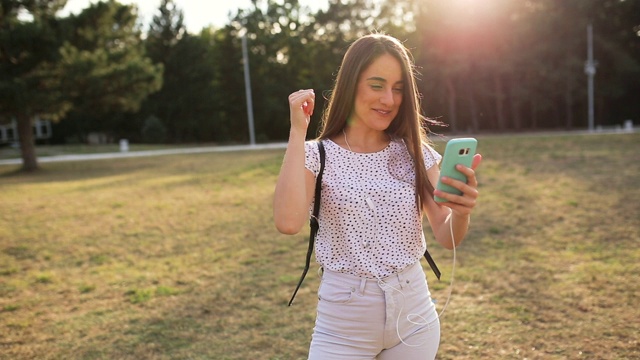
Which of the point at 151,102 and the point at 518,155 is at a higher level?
the point at 151,102

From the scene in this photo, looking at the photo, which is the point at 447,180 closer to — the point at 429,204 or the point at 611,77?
the point at 429,204

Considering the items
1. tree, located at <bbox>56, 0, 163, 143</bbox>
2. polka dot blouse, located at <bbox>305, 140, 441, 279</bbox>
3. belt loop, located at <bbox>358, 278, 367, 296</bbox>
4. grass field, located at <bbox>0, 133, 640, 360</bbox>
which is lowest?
grass field, located at <bbox>0, 133, 640, 360</bbox>

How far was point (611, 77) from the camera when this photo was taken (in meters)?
39.3

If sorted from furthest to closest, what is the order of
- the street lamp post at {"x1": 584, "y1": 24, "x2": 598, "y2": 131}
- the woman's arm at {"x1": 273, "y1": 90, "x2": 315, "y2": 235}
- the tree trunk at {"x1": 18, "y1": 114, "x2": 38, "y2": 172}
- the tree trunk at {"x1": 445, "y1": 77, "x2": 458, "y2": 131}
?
1. the tree trunk at {"x1": 445, "y1": 77, "x2": 458, "y2": 131}
2. the street lamp post at {"x1": 584, "y1": 24, "x2": 598, "y2": 131}
3. the tree trunk at {"x1": 18, "y1": 114, "x2": 38, "y2": 172}
4. the woman's arm at {"x1": 273, "y1": 90, "x2": 315, "y2": 235}

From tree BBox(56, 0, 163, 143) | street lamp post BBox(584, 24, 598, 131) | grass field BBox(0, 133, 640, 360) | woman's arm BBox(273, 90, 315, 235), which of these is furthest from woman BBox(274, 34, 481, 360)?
street lamp post BBox(584, 24, 598, 131)

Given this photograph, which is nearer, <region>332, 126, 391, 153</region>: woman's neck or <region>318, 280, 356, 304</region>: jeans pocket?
<region>318, 280, 356, 304</region>: jeans pocket

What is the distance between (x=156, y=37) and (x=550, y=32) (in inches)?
1102

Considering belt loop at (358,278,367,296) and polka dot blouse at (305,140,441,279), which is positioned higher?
polka dot blouse at (305,140,441,279)

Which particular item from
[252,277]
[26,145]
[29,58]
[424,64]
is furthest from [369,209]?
[424,64]

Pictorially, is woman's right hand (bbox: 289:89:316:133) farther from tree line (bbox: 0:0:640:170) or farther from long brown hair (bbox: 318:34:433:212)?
tree line (bbox: 0:0:640:170)

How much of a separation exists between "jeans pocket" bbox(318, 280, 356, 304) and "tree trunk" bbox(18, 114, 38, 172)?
68.7ft

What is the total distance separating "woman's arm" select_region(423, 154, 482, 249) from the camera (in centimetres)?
178

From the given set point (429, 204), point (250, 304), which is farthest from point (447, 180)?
point (250, 304)

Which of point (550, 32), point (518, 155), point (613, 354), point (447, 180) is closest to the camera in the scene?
point (447, 180)
